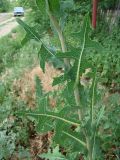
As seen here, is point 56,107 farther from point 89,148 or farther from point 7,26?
point 7,26

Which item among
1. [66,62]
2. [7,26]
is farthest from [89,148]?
[7,26]

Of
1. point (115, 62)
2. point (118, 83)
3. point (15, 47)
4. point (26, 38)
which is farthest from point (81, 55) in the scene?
point (15, 47)

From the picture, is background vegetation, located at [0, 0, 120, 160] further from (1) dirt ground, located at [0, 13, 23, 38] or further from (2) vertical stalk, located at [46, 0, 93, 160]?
(1) dirt ground, located at [0, 13, 23, 38]

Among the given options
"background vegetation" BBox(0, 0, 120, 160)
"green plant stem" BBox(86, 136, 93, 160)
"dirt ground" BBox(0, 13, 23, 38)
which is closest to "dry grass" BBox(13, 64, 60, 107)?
"background vegetation" BBox(0, 0, 120, 160)

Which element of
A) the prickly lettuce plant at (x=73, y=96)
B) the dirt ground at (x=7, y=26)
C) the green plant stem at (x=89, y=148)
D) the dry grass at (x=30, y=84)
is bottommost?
the dirt ground at (x=7, y=26)

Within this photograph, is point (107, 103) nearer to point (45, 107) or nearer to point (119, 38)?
point (45, 107)

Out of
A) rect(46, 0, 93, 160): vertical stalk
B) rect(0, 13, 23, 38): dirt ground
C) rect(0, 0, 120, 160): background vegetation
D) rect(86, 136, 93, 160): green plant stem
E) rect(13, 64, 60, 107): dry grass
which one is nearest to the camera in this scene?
rect(46, 0, 93, 160): vertical stalk

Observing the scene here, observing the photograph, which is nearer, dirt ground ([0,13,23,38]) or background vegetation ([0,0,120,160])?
background vegetation ([0,0,120,160])

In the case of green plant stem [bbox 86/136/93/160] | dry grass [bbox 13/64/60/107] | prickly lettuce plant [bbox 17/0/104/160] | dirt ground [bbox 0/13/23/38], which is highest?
prickly lettuce plant [bbox 17/0/104/160]

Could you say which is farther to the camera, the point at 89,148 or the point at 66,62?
the point at 89,148

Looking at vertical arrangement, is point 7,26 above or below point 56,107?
below

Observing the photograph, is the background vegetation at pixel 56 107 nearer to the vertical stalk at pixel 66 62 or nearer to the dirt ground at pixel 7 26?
the vertical stalk at pixel 66 62

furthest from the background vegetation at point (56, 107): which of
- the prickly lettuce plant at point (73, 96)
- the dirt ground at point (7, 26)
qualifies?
the dirt ground at point (7, 26)
